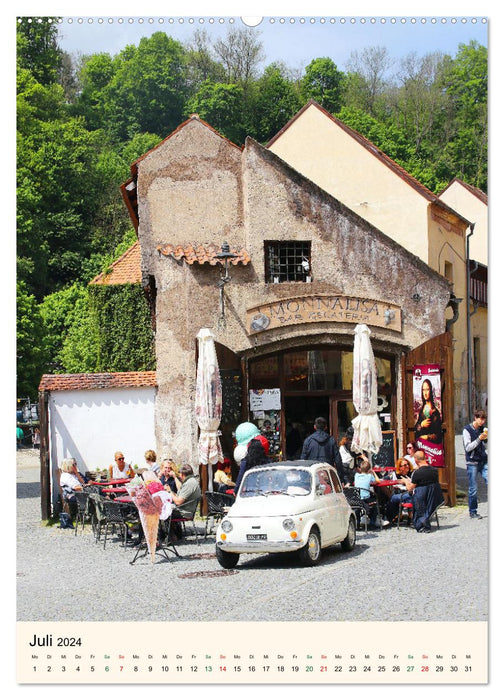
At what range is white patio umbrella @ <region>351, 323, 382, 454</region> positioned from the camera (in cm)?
1744

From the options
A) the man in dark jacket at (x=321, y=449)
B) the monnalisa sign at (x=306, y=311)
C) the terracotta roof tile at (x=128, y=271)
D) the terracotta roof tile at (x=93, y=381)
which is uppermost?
the terracotta roof tile at (x=128, y=271)

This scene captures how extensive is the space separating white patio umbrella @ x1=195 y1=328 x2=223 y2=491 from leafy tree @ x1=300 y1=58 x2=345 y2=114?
22.5 ft

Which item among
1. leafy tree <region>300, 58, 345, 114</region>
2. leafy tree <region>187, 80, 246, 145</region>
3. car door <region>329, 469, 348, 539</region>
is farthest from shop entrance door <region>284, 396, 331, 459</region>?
leafy tree <region>300, 58, 345, 114</region>

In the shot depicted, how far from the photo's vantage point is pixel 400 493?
17.2 metres

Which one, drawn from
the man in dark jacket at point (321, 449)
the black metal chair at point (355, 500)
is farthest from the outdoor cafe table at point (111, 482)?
the black metal chair at point (355, 500)

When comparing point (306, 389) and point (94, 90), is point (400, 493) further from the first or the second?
point (94, 90)

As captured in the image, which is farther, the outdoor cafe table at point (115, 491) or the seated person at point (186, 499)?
the outdoor cafe table at point (115, 491)

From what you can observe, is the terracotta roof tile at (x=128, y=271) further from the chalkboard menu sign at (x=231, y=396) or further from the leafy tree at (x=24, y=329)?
the leafy tree at (x=24, y=329)

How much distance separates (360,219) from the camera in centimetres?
1933

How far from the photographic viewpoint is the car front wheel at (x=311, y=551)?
13375mm

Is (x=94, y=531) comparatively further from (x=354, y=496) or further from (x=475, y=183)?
(x=475, y=183)

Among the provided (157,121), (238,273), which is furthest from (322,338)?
(157,121)

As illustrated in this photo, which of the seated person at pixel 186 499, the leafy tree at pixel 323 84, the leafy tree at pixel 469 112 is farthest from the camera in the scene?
the seated person at pixel 186 499

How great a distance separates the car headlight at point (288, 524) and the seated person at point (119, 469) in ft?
18.0
